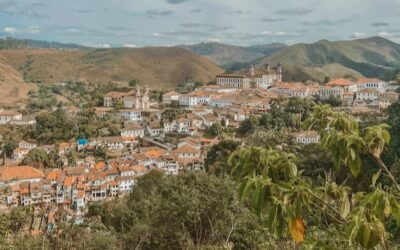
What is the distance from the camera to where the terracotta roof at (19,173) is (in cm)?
2619

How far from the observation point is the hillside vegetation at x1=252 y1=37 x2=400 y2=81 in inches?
3543

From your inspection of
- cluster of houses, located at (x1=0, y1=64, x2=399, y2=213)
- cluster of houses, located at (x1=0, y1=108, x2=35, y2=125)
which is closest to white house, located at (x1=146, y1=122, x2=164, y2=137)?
cluster of houses, located at (x1=0, y1=64, x2=399, y2=213)

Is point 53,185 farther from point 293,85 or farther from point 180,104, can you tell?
point 293,85

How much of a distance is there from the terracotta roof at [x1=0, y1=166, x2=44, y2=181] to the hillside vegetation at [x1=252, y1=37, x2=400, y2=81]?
53.2 meters

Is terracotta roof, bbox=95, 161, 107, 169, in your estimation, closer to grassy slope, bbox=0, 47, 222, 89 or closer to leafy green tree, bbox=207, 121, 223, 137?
leafy green tree, bbox=207, 121, 223, 137

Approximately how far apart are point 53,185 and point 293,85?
31.9m

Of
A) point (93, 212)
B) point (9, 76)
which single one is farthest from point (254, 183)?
point (9, 76)

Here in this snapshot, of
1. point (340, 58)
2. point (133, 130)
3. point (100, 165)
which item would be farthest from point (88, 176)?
point (340, 58)

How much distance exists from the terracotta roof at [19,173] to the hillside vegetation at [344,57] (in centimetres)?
5319

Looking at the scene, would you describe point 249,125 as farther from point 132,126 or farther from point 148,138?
point 132,126

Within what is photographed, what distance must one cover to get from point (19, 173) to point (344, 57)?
4158 inches

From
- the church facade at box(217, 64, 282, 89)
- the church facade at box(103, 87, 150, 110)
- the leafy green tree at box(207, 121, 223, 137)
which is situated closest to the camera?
the leafy green tree at box(207, 121, 223, 137)

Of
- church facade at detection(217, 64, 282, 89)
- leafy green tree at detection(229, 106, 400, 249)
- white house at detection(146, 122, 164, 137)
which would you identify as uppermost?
church facade at detection(217, 64, 282, 89)

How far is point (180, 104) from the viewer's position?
1816 inches
